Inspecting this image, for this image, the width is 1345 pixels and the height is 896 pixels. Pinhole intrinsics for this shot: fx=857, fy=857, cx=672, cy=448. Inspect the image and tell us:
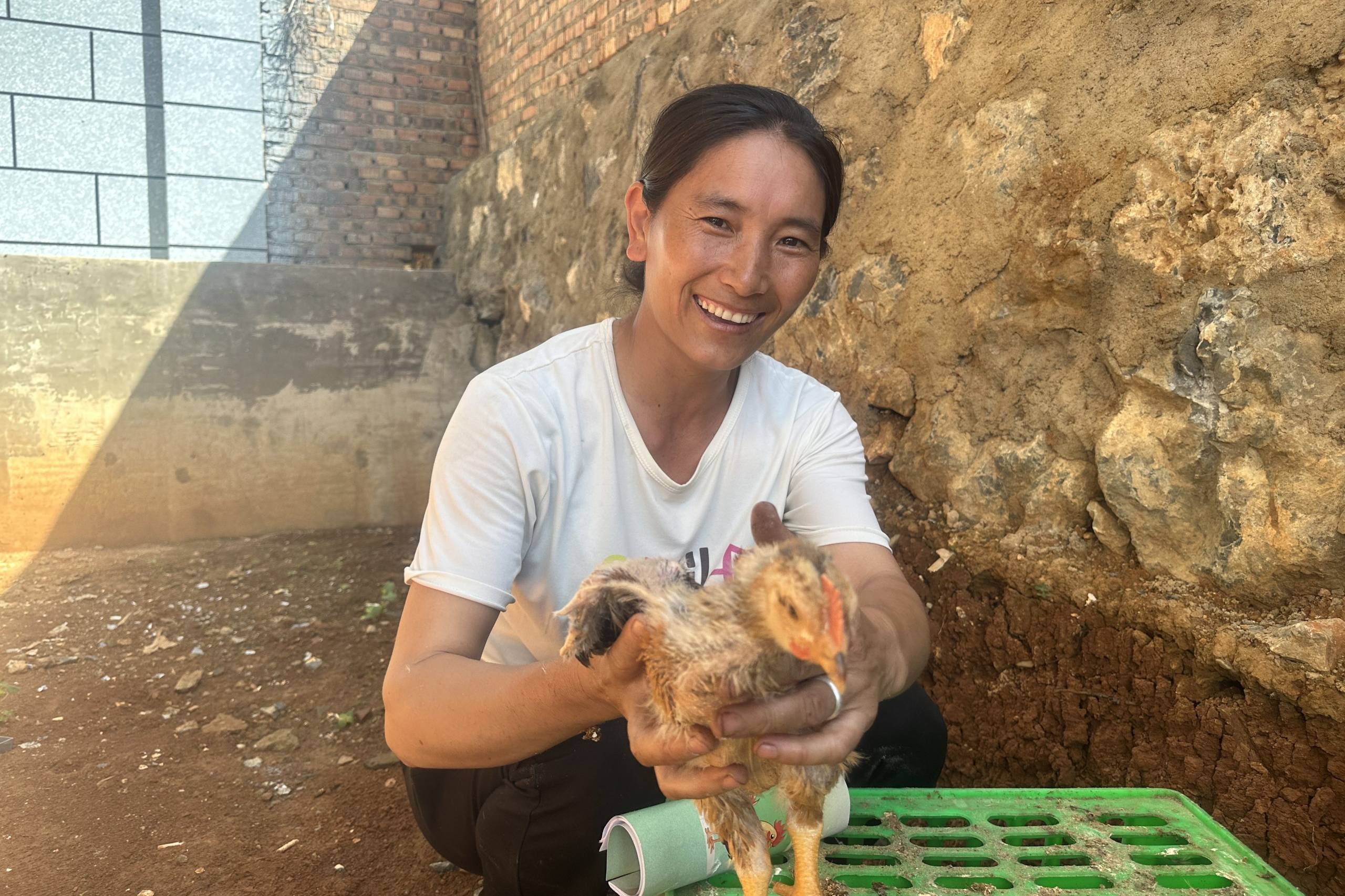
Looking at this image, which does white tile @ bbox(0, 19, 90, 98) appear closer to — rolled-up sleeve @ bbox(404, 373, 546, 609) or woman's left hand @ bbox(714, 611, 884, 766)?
rolled-up sleeve @ bbox(404, 373, 546, 609)

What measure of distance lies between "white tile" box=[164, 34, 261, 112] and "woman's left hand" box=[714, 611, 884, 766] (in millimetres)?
8147

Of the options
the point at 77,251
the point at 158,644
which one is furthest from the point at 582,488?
the point at 77,251

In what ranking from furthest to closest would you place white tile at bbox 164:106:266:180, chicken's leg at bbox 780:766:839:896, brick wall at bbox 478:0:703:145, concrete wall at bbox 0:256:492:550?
1. white tile at bbox 164:106:266:180
2. concrete wall at bbox 0:256:492:550
3. brick wall at bbox 478:0:703:145
4. chicken's leg at bbox 780:766:839:896

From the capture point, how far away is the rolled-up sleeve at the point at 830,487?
207cm

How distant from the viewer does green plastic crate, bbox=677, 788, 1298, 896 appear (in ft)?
5.95

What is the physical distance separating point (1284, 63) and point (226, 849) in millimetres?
3851

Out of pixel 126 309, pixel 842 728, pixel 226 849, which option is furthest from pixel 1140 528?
pixel 126 309

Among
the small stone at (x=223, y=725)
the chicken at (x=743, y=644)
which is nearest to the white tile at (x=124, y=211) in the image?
the small stone at (x=223, y=725)

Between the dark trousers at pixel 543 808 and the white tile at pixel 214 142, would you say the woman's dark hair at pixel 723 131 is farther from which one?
the white tile at pixel 214 142

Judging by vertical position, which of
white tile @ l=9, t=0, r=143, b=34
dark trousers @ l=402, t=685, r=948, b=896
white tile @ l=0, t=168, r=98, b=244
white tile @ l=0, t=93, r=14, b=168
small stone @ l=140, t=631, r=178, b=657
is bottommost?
small stone @ l=140, t=631, r=178, b=657

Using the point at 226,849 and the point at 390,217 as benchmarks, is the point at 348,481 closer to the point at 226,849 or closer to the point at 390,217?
the point at 390,217

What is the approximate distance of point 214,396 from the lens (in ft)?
19.8

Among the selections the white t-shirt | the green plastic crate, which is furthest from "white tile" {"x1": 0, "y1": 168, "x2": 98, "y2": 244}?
the green plastic crate

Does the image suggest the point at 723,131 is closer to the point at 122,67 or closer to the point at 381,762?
the point at 381,762
